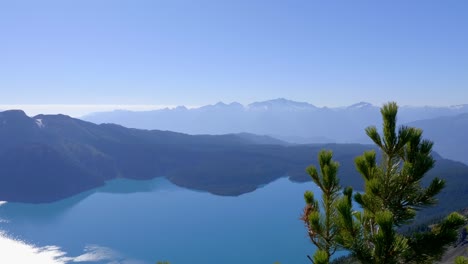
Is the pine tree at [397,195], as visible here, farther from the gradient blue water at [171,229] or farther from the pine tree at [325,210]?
the gradient blue water at [171,229]

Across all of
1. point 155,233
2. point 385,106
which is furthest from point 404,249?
point 155,233

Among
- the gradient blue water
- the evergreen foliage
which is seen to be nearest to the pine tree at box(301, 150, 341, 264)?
the evergreen foliage

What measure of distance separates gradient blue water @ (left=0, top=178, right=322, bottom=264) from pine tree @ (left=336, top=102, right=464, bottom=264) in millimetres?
97636

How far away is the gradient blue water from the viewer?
116438 millimetres

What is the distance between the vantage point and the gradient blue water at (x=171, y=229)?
116438mm

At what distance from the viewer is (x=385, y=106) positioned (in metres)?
4.68

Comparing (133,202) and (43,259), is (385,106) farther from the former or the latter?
(133,202)

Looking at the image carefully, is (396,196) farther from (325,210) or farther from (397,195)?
(325,210)

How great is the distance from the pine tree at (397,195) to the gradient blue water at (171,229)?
9764 centimetres

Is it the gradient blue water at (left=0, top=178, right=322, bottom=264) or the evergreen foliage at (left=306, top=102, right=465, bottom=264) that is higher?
Result: the evergreen foliage at (left=306, top=102, right=465, bottom=264)

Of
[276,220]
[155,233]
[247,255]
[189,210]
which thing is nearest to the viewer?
[247,255]

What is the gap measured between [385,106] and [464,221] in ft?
5.52

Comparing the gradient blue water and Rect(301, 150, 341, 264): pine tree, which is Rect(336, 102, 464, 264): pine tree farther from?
the gradient blue water

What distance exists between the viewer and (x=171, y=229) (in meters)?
146
